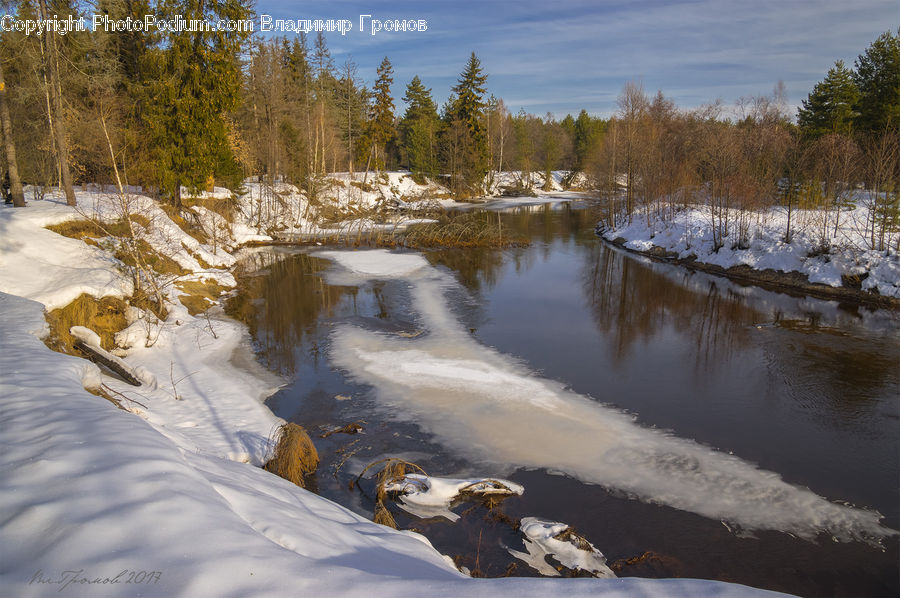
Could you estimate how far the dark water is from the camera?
20.7 feet

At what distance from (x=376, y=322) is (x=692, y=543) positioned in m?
11.1

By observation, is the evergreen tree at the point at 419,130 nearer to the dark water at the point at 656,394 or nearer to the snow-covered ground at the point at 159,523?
the dark water at the point at 656,394

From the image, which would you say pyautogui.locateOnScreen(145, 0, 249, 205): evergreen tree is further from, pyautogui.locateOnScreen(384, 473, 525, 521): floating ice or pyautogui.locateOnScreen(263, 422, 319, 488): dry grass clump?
pyautogui.locateOnScreen(384, 473, 525, 521): floating ice

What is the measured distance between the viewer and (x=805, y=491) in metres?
7.50

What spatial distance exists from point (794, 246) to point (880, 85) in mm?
19426

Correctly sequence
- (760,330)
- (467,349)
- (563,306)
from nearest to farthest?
(467,349), (760,330), (563,306)

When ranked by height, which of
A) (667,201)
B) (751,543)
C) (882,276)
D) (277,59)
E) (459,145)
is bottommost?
(751,543)

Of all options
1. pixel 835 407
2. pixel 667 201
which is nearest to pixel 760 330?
pixel 835 407

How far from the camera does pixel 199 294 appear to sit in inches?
698

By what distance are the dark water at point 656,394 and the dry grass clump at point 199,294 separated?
1.20 metres

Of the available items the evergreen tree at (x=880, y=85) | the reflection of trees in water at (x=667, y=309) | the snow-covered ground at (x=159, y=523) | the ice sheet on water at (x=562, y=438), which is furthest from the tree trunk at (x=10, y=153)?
the evergreen tree at (x=880, y=85)

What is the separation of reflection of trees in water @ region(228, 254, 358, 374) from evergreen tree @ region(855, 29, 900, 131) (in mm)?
33904

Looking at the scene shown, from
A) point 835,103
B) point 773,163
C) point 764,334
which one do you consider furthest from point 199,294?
point 835,103

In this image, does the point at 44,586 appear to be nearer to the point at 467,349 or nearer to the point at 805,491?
the point at 805,491
